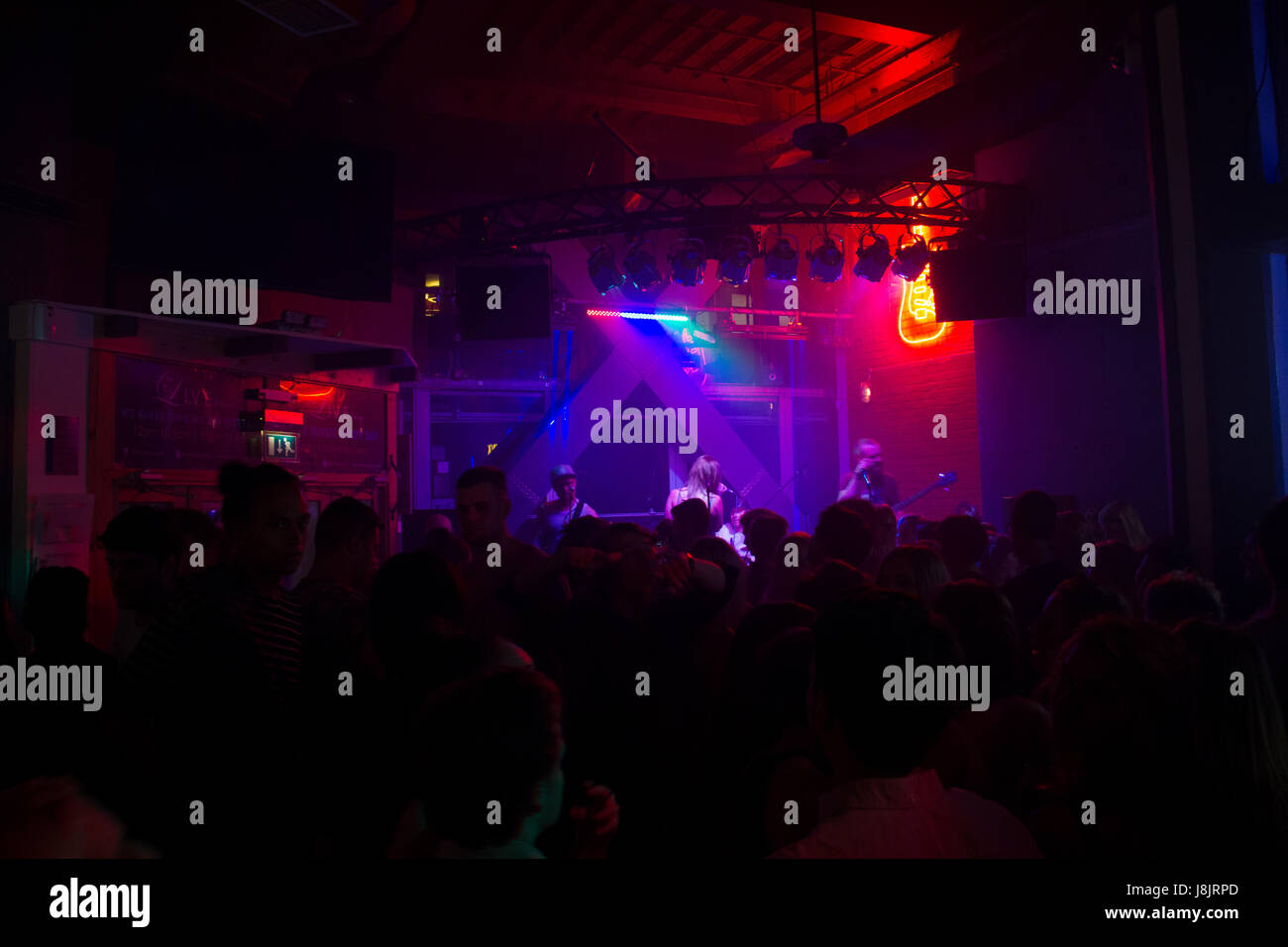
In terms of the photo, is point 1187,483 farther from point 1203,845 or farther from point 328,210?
point 328,210

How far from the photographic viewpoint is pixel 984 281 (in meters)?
8.12

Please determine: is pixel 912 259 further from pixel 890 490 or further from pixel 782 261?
pixel 890 490

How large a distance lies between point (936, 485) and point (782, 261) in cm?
309

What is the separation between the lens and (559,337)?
1115cm

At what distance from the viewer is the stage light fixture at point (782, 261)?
8516 mm

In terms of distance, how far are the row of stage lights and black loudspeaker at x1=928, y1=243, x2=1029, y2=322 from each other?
328 mm

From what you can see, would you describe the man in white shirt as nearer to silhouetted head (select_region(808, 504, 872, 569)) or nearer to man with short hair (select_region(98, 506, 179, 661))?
silhouetted head (select_region(808, 504, 872, 569))

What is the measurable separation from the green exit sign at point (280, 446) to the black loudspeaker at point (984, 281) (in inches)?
230

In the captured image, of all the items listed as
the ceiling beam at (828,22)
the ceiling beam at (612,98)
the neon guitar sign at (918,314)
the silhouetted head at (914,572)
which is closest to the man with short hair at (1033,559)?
the silhouetted head at (914,572)

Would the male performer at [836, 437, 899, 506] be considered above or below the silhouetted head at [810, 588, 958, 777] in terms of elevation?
above

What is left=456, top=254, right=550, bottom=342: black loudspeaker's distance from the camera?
8516mm

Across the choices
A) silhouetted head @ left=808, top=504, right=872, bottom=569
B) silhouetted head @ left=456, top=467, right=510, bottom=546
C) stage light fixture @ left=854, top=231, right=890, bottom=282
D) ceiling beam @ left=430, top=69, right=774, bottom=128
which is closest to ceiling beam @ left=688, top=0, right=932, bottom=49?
ceiling beam @ left=430, top=69, right=774, bottom=128

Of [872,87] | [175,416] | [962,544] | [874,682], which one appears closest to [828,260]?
[872,87]
